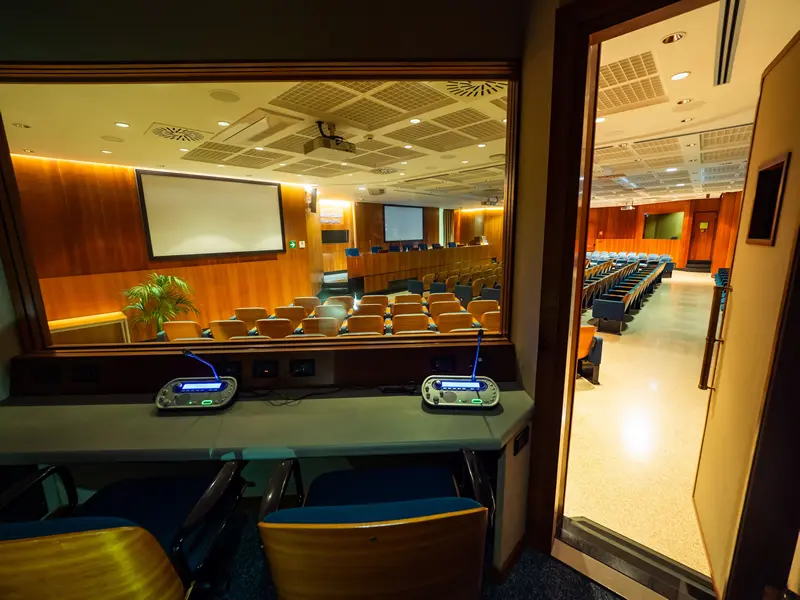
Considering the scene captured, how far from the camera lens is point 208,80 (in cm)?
152

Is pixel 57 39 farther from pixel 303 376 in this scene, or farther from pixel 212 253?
pixel 212 253

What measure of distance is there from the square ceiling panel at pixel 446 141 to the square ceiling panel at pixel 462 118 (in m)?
0.35

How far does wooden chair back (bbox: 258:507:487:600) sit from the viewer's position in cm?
72

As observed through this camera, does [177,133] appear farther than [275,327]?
Yes

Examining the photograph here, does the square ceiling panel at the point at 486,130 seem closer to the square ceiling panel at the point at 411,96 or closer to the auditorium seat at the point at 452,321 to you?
the square ceiling panel at the point at 411,96

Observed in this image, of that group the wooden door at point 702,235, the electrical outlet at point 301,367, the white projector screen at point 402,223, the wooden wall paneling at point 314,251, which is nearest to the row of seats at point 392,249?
the white projector screen at point 402,223

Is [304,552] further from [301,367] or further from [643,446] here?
[643,446]

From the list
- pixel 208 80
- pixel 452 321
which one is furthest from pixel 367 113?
pixel 452 321

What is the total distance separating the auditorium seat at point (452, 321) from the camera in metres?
3.44

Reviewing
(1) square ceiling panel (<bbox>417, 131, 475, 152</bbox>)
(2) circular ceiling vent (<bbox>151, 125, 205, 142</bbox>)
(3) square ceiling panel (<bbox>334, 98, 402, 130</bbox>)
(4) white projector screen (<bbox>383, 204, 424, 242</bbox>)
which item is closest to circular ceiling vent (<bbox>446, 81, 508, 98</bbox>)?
(3) square ceiling panel (<bbox>334, 98, 402, 130</bbox>)

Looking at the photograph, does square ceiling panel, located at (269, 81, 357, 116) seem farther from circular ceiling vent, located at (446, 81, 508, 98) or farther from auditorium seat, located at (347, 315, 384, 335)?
auditorium seat, located at (347, 315, 384, 335)

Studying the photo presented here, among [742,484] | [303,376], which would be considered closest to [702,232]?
[742,484]

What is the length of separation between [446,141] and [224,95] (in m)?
2.87

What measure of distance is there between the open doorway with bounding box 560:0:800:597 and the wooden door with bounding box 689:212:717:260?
972 centimetres
